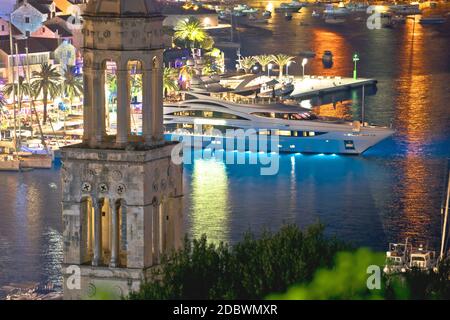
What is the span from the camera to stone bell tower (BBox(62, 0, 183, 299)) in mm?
41812

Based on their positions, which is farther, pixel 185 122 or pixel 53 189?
pixel 185 122

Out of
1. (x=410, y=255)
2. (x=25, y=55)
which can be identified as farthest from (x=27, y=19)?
(x=410, y=255)

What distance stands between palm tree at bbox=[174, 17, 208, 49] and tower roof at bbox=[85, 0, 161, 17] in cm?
11090

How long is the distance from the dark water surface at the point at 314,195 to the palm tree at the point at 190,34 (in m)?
20.9

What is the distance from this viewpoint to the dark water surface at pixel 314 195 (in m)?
78.6

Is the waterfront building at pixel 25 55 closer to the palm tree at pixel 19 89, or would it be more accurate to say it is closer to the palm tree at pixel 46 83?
the palm tree at pixel 46 83

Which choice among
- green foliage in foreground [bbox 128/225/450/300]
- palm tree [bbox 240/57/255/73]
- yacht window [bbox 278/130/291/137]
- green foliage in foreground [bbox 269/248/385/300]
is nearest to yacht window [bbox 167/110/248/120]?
yacht window [bbox 278/130/291/137]

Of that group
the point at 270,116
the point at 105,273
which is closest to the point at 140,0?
the point at 105,273

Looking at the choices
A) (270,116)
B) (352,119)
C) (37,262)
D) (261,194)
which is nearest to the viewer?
(37,262)

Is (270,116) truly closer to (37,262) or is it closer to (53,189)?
(53,189)

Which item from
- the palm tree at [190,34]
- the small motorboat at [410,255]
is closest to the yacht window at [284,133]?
the palm tree at [190,34]

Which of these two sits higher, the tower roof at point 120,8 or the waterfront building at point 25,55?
the tower roof at point 120,8

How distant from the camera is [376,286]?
136ft
